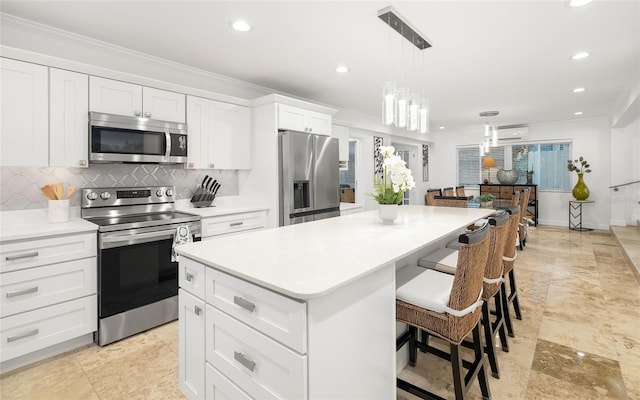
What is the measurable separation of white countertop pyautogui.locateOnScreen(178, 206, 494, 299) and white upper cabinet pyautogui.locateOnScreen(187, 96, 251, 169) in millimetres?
1674

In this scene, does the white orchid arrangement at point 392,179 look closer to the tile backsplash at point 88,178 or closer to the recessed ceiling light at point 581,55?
the tile backsplash at point 88,178

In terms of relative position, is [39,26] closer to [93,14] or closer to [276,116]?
[93,14]

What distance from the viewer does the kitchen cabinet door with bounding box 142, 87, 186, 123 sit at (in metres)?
2.94

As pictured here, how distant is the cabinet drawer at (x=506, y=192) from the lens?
25.2 ft

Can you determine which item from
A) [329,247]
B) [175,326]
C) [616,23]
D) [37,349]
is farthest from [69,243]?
[616,23]

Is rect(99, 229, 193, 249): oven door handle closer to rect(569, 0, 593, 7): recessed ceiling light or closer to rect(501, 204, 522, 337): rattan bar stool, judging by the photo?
rect(501, 204, 522, 337): rattan bar stool

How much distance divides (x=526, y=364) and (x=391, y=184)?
59.8 inches

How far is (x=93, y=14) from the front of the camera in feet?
7.89

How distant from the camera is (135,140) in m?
2.85

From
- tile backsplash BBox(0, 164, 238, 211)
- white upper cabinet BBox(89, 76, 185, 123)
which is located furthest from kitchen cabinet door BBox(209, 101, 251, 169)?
white upper cabinet BBox(89, 76, 185, 123)

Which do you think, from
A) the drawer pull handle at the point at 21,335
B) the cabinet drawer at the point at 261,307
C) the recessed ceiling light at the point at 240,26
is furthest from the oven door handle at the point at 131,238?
the recessed ceiling light at the point at 240,26

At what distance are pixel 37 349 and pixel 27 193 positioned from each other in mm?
1205

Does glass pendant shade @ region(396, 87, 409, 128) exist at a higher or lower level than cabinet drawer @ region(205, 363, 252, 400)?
higher

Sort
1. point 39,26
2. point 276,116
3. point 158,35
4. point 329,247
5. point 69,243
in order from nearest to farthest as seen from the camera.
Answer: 1. point 329,247
2. point 69,243
3. point 39,26
4. point 158,35
5. point 276,116
